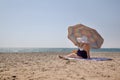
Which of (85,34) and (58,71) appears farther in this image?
(85,34)

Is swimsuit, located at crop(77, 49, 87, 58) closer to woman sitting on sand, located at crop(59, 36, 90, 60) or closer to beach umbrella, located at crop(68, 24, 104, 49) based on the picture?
woman sitting on sand, located at crop(59, 36, 90, 60)

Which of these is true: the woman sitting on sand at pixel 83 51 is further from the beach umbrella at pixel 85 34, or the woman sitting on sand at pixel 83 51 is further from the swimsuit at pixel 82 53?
the beach umbrella at pixel 85 34

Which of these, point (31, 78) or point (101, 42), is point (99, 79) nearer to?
point (31, 78)

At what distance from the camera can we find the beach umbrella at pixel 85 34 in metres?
16.8

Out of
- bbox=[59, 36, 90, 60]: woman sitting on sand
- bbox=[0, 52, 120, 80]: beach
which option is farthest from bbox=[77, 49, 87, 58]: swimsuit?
bbox=[0, 52, 120, 80]: beach

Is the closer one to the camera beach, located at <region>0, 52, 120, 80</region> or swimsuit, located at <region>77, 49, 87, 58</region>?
beach, located at <region>0, 52, 120, 80</region>

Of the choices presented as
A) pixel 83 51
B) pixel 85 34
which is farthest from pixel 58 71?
pixel 85 34

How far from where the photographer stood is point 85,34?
16859mm

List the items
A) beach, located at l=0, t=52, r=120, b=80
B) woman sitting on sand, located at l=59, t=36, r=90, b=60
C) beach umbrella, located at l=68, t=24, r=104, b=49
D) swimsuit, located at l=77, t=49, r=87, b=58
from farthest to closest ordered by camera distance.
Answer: beach umbrella, located at l=68, t=24, r=104, b=49, swimsuit, located at l=77, t=49, r=87, b=58, woman sitting on sand, located at l=59, t=36, r=90, b=60, beach, located at l=0, t=52, r=120, b=80

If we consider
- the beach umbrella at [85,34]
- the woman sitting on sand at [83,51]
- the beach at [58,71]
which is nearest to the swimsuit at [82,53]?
the woman sitting on sand at [83,51]

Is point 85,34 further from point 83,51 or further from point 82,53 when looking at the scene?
point 82,53

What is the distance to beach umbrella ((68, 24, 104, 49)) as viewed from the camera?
55.0 feet

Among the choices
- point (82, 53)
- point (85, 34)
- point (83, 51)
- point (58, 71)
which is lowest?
point (58, 71)

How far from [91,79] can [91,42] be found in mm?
10389
